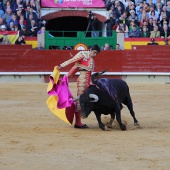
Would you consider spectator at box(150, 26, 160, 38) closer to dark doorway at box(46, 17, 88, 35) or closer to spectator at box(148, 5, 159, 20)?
spectator at box(148, 5, 159, 20)

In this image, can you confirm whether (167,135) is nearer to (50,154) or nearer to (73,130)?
(73,130)

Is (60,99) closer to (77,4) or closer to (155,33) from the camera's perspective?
(155,33)

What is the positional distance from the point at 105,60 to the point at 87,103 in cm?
943

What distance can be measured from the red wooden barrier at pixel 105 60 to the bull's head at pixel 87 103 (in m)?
9.27

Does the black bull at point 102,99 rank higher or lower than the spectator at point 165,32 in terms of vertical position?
higher

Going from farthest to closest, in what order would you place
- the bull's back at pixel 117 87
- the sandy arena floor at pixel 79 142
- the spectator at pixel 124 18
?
the spectator at pixel 124 18
the bull's back at pixel 117 87
the sandy arena floor at pixel 79 142

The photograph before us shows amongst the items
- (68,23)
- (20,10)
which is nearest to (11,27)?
→ (20,10)

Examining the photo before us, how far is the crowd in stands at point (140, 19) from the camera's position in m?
17.8

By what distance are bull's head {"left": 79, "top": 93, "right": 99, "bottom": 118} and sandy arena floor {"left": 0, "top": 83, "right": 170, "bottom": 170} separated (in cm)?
→ 25

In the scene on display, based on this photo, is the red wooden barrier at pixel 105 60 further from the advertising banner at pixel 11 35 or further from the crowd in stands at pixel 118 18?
the crowd in stands at pixel 118 18

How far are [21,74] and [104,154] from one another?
11.1 metres

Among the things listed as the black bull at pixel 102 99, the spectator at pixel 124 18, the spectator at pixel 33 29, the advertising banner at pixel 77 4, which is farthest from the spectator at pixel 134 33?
the black bull at pixel 102 99

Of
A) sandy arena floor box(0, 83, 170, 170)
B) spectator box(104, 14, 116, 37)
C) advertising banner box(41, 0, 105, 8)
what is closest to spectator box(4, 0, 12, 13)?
advertising banner box(41, 0, 105, 8)

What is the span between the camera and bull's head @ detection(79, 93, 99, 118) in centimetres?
790
